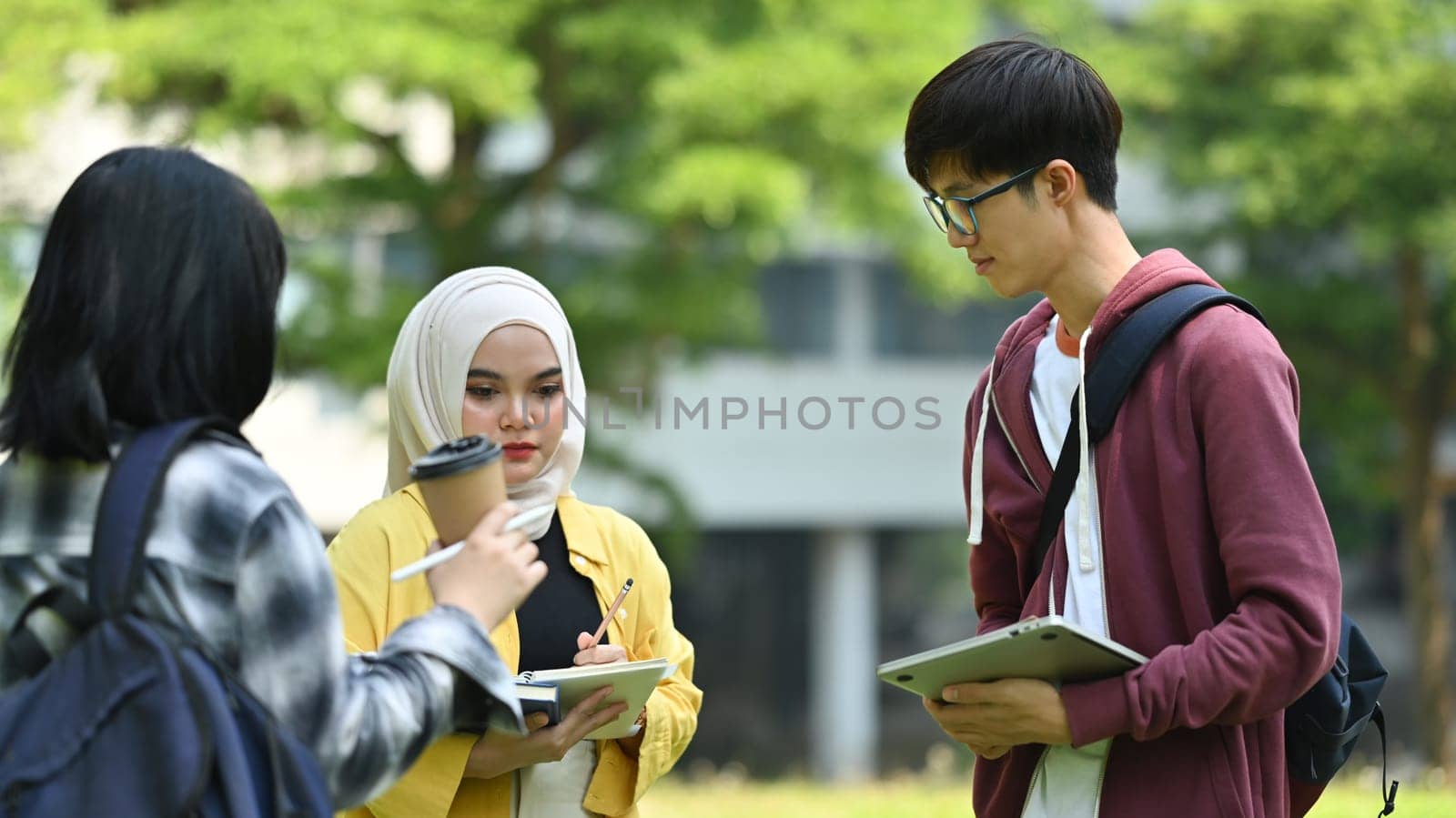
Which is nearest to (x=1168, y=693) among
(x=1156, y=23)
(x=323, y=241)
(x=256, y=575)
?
(x=256, y=575)

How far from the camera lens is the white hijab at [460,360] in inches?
102

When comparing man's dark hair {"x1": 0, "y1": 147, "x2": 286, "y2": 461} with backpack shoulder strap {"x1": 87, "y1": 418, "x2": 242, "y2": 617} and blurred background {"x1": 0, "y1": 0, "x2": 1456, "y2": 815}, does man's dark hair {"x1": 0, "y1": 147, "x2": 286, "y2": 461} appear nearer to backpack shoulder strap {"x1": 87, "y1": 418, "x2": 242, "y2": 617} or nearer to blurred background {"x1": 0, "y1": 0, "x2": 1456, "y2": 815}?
backpack shoulder strap {"x1": 87, "y1": 418, "x2": 242, "y2": 617}

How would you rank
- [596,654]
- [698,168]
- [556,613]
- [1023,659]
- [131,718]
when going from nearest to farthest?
1. [131,718]
2. [1023,659]
3. [596,654]
4. [556,613]
5. [698,168]

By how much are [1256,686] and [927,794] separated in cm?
530

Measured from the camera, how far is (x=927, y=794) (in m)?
7.08

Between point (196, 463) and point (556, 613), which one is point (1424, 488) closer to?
point (556, 613)

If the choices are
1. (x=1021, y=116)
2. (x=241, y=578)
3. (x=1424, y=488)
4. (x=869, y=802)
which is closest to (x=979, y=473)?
(x=1021, y=116)

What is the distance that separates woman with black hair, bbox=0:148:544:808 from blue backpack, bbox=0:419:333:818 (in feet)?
0.08

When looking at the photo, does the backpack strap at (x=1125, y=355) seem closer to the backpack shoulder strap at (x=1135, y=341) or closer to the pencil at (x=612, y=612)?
the backpack shoulder strap at (x=1135, y=341)

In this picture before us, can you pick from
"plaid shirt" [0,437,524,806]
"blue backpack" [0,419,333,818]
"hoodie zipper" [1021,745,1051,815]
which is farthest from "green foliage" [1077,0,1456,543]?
"blue backpack" [0,419,333,818]

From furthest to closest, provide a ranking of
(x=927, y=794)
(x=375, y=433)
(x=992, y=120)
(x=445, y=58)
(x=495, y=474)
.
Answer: (x=375, y=433)
(x=445, y=58)
(x=927, y=794)
(x=992, y=120)
(x=495, y=474)

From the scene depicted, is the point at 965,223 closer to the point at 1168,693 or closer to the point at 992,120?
the point at 992,120

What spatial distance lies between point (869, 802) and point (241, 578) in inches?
212

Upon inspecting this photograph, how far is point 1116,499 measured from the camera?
2.14m
